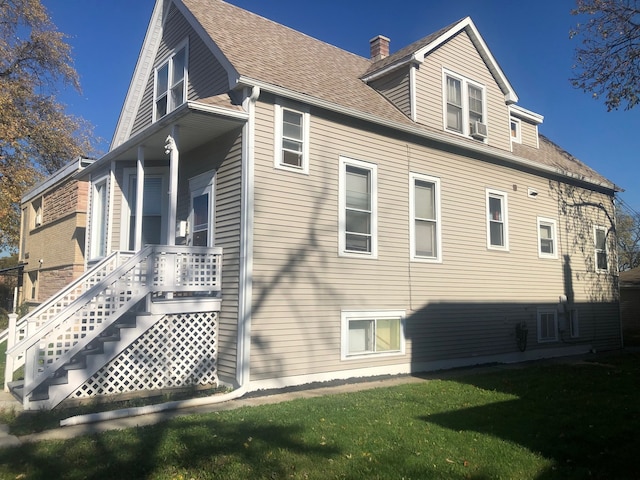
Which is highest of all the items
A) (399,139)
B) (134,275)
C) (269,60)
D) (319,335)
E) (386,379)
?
(269,60)

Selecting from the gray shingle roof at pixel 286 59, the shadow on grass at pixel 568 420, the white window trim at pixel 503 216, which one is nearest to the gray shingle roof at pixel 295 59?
the gray shingle roof at pixel 286 59

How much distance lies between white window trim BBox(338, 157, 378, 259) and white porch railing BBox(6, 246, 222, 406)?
237 centimetres

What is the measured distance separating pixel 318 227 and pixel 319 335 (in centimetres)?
197

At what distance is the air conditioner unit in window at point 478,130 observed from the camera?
13.4m

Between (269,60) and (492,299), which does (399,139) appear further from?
(492,299)

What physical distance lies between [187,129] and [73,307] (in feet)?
12.2

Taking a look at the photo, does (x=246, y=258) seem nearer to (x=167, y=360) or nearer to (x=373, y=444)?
(x=167, y=360)

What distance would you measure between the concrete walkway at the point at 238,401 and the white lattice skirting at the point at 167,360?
1021mm

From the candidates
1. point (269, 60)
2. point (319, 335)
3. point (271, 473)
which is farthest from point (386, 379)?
point (269, 60)

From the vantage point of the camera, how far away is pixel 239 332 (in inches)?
340

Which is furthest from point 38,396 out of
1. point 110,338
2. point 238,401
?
point 238,401

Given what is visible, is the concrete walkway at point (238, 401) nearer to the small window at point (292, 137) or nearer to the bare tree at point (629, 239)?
the small window at point (292, 137)

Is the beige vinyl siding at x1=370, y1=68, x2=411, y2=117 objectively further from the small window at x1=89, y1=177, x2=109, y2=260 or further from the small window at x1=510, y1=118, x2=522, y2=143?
the small window at x1=89, y1=177, x2=109, y2=260

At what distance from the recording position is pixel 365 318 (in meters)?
10.4
